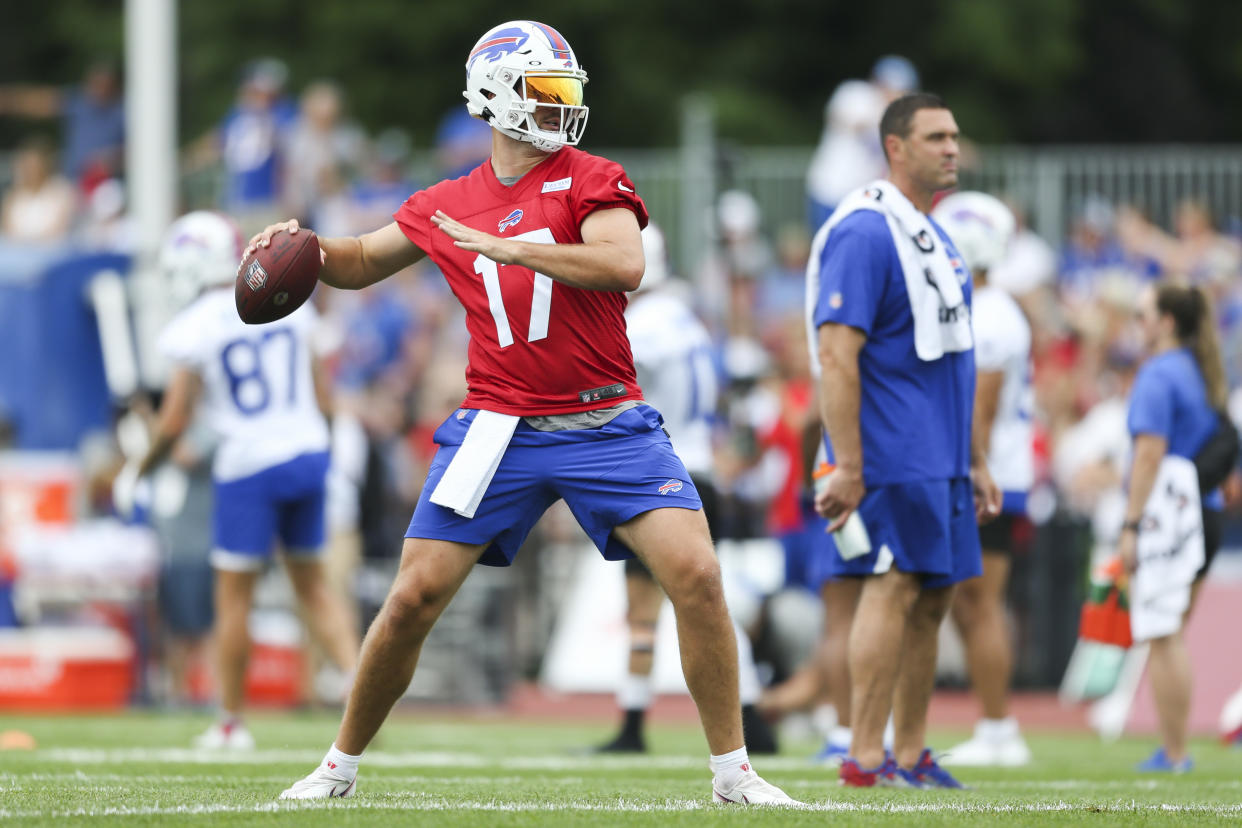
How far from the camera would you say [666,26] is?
88.6ft

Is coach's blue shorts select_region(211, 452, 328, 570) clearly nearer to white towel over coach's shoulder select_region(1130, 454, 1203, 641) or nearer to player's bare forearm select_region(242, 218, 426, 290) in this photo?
player's bare forearm select_region(242, 218, 426, 290)

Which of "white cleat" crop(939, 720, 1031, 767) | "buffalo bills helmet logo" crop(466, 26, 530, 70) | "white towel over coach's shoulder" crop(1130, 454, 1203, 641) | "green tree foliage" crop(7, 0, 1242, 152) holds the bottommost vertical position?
"white cleat" crop(939, 720, 1031, 767)

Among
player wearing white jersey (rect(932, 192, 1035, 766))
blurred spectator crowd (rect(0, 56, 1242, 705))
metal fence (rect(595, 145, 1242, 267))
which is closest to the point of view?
player wearing white jersey (rect(932, 192, 1035, 766))

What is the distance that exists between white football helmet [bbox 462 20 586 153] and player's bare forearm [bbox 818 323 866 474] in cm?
138

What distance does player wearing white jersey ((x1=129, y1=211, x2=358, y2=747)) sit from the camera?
993cm

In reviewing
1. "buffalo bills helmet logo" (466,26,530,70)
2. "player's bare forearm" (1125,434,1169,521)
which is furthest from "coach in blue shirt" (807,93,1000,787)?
"player's bare forearm" (1125,434,1169,521)

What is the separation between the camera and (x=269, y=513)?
997 centimetres

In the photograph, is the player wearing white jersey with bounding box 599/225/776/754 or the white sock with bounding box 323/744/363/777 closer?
the white sock with bounding box 323/744/363/777

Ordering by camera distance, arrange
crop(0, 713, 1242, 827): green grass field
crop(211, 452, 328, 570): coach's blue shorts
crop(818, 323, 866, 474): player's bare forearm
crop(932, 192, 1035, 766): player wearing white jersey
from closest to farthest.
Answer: crop(0, 713, 1242, 827): green grass field
crop(818, 323, 866, 474): player's bare forearm
crop(932, 192, 1035, 766): player wearing white jersey
crop(211, 452, 328, 570): coach's blue shorts

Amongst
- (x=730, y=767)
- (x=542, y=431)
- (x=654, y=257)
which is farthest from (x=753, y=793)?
(x=654, y=257)

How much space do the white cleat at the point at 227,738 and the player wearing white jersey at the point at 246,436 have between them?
0.44 feet

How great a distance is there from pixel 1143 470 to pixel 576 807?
3995 mm

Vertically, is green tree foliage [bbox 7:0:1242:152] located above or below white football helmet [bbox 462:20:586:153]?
above

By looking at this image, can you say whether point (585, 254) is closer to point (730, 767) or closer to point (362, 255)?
point (362, 255)
